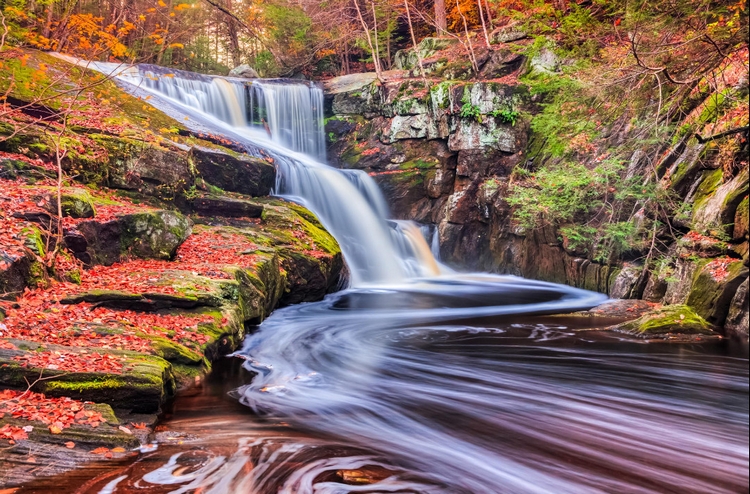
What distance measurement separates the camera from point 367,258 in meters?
13.1

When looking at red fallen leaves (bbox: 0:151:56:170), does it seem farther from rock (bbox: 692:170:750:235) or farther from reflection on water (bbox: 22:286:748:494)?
rock (bbox: 692:170:750:235)

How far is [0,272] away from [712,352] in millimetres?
6674

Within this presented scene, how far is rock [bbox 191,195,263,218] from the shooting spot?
1036cm

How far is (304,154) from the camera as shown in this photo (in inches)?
689

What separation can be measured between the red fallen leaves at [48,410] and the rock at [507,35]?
16645mm

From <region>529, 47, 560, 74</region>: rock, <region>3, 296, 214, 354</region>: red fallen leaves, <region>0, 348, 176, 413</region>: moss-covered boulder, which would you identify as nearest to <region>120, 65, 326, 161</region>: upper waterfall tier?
<region>529, 47, 560, 74</region>: rock

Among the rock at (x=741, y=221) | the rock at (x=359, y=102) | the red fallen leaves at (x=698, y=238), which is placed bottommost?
the red fallen leaves at (x=698, y=238)

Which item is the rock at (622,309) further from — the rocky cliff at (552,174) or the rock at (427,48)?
the rock at (427,48)

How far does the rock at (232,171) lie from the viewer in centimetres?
1101

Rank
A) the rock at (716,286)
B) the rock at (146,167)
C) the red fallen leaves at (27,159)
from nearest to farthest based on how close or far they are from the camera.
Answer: the rock at (716,286) < the red fallen leaves at (27,159) < the rock at (146,167)

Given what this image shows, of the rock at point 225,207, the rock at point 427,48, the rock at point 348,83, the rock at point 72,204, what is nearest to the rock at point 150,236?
the rock at point 72,204

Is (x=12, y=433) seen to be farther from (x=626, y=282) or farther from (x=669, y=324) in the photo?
(x=626, y=282)

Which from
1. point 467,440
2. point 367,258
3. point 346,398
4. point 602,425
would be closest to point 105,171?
point 367,258

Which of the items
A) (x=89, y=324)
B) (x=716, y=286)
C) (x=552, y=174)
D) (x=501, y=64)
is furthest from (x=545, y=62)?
(x=89, y=324)
